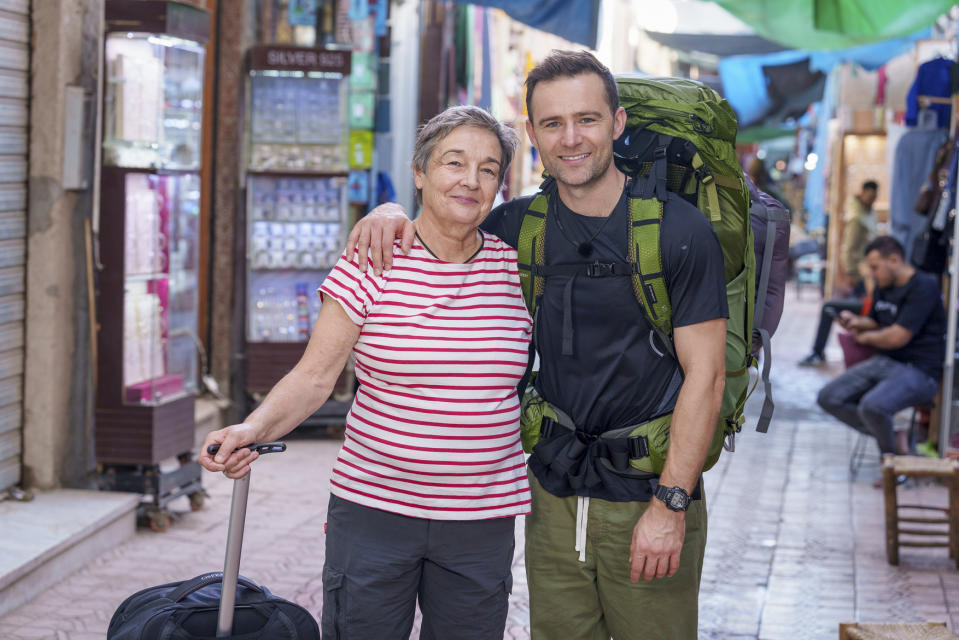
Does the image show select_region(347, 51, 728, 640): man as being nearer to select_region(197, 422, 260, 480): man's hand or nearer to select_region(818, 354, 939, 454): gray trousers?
select_region(197, 422, 260, 480): man's hand

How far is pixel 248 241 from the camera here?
8539 millimetres

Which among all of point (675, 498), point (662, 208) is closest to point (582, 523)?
point (675, 498)

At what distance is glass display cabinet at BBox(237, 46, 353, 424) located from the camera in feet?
27.9

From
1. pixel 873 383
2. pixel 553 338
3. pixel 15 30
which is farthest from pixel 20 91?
pixel 873 383

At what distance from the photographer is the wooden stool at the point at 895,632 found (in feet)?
12.7

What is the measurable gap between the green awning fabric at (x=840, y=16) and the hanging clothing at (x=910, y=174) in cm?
141

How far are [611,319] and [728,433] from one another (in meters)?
0.46

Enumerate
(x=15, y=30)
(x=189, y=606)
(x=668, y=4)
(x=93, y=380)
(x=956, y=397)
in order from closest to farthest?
(x=189, y=606)
(x=15, y=30)
(x=93, y=380)
(x=956, y=397)
(x=668, y=4)

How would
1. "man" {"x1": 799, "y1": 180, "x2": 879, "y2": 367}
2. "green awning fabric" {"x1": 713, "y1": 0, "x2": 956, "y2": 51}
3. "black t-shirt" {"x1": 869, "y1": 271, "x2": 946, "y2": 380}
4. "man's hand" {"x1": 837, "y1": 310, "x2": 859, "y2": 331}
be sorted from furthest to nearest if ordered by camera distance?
"man" {"x1": 799, "y1": 180, "x2": 879, "y2": 367} < "green awning fabric" {"x1": 713, "y1": 0, "x2": 956, "y2": 51} < "man's hand" {"x1": 837, "y1": 310, "x2": 859, "y2": 331} < "black t-shirt" {"x1": 869, "y1": 271, "x2": 946, "y2": 380}

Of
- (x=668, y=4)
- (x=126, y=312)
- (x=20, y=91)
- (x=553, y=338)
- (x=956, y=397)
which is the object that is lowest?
(x=956, y=397)

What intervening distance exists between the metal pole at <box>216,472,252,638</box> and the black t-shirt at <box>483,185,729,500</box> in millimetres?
823

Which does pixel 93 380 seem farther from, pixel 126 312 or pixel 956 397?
pixel 956 397

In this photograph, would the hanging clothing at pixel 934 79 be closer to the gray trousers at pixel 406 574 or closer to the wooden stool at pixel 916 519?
the wooden stool at pixel 916 519

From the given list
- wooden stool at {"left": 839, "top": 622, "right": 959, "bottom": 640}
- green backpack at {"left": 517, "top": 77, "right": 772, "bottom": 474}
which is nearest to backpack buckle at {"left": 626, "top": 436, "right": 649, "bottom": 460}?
green backpack at {"left": 517, "top": 77, "right": 772, "bottom": 474}
